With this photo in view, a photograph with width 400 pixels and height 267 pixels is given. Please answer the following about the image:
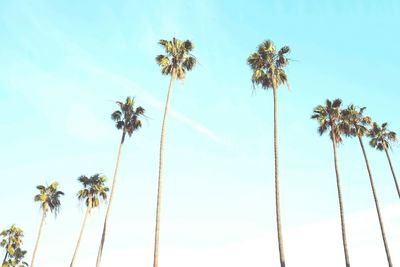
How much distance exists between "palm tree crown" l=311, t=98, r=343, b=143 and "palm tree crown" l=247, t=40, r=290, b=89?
33.6 feet

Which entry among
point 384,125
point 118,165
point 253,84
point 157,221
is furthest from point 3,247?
point 384,125

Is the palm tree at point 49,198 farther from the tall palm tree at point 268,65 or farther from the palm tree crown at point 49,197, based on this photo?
the tall palm tree at point 268,65

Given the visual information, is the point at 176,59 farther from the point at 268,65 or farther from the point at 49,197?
the point at 49,197

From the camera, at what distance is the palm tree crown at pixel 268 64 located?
33812mm

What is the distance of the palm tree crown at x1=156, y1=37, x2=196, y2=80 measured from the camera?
3541 cm

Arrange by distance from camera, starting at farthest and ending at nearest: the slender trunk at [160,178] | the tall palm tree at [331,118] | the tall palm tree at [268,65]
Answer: the tall palm tree at [331,118], the tall palm tree at [268,65], the slender trunk at [160,178]

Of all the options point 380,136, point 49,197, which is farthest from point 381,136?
point 49,197

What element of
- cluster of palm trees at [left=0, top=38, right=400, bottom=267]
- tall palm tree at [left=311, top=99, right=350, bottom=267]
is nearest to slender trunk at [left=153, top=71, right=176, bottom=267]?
cluster of palm trees at [left=0, top=38, right=400, bottom=267]

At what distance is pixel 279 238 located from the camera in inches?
1015

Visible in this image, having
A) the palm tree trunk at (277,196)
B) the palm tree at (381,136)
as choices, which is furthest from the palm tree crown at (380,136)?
the palm tree trunk at (277,196)

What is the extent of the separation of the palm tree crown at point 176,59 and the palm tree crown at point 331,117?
637 inches

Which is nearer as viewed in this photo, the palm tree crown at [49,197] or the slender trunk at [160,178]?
the slender trunk at [160,178]

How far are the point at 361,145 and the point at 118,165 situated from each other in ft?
94.6

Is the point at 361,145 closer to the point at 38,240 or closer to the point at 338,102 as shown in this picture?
the point at 338,102
